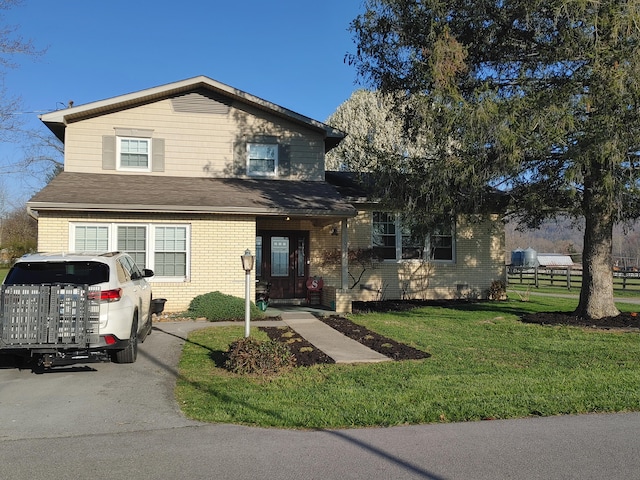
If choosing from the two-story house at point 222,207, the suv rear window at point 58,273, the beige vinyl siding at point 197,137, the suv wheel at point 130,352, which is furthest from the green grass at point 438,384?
the beige vinyl siding at point 197,137

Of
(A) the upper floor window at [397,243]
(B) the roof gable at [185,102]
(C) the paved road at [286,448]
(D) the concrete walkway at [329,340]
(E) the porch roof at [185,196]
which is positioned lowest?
(C) the paved road at [286,448]

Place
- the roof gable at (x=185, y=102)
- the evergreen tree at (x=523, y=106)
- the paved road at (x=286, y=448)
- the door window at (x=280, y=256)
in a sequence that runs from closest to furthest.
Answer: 1. the paved road at (x=286, y=448)
2. the evergreen tree at (x=523, y=106)
3. the roof gable at (x=185, y=102)
4. the door window at (x=280, y=256)

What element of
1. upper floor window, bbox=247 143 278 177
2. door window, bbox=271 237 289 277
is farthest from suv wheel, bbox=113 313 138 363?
upper floor window, bbox=247 143 278 177

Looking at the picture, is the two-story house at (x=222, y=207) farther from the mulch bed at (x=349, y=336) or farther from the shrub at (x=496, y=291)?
the mulch bed at (x=349, y=336)

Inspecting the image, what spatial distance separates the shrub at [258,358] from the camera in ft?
26.0

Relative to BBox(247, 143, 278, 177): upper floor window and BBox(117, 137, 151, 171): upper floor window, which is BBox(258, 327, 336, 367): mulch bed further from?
BBox(117, 137, 151, 171): upper floor window

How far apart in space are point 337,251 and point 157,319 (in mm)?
6214

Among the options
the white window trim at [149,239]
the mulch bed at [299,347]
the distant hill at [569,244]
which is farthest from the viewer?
the distant hill at [569,244]

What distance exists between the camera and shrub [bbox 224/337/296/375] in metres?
7.93

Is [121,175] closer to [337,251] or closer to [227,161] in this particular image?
[227,161]

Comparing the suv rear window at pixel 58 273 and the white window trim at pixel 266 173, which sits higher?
the white window trim at pixel 266 173

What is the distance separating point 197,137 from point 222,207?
3.57 m

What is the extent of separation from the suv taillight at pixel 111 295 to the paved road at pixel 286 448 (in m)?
1.56

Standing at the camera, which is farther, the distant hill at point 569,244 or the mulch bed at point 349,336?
the distant hill at point 569,244
